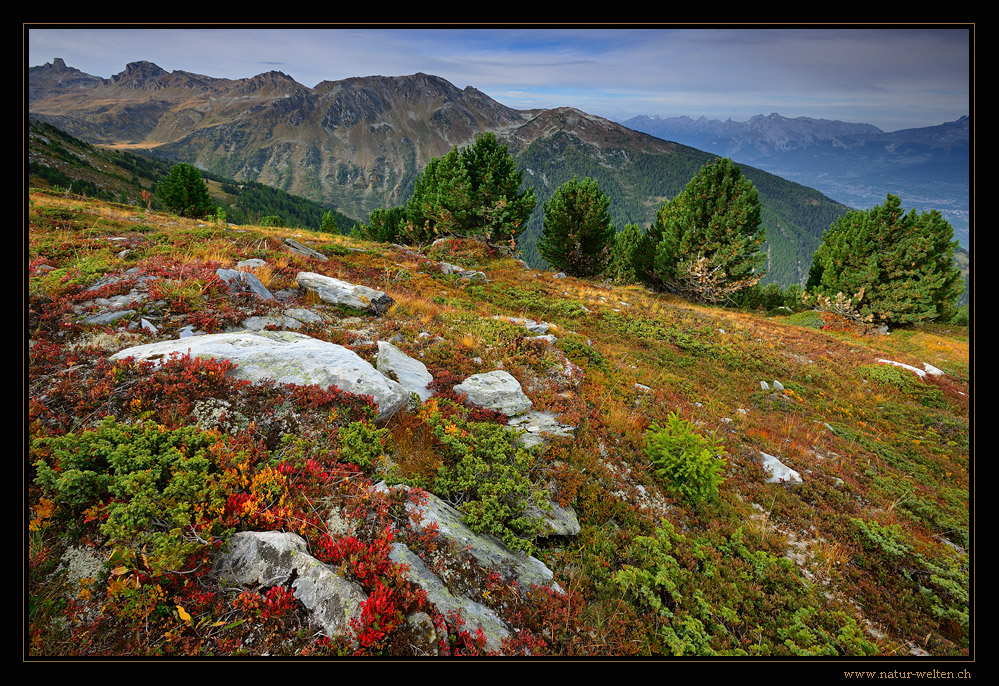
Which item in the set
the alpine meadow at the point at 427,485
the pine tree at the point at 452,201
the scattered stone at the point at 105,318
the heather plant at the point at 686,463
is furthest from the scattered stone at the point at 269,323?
the pine tree at the point at 452,201

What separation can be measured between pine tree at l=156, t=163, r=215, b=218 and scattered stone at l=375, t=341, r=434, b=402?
158 ft

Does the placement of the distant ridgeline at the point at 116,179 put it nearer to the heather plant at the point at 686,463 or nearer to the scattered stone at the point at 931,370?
the heather plant at the point at 686,463

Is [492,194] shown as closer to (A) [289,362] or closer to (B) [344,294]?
(B) [344,294]

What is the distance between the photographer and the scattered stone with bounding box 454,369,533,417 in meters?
6.80

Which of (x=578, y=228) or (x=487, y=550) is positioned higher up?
(x=578, y=228)

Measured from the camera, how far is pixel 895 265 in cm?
2489

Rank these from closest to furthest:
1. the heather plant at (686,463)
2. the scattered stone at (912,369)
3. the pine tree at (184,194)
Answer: the heather plant at (686,463)
the scattered stone at (912,369)
the pine tree at (184,194)

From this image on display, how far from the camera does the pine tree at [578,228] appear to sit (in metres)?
28.0

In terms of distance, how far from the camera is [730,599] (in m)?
4.57

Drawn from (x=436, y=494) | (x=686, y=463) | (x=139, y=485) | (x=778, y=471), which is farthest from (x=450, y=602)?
(x=778, y=471)

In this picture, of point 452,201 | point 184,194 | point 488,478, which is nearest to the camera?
point 488,478

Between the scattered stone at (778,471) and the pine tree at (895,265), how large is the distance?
26.3 metres

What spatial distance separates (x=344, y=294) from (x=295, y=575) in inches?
315
